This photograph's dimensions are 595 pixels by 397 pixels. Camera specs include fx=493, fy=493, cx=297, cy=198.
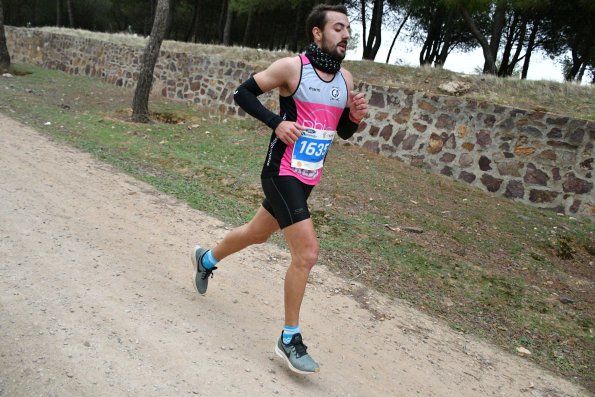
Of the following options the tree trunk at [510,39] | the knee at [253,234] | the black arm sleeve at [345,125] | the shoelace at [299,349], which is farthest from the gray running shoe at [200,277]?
the tree trunk at [510,39]

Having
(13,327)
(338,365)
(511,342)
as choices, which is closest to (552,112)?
(511,342)

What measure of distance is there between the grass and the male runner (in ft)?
5.84

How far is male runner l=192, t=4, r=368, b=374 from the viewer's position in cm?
279

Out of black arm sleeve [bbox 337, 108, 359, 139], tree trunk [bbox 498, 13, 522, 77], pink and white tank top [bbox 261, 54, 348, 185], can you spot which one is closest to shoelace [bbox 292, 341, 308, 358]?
pink and white tank top [bbox 261, 54, 348, 185]

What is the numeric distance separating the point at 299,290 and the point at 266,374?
0.50m

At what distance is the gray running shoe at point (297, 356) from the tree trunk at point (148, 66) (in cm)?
827

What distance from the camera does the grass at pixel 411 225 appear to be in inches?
169

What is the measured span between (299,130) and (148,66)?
847 centimetres

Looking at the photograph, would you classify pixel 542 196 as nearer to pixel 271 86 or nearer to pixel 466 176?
pixel 466 176

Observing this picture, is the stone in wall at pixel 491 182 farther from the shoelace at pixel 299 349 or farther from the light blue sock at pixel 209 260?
the shoelace at pixel 299 349

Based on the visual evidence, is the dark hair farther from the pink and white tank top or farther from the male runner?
the pink and white tank top

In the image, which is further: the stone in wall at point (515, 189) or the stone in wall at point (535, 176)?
the stone in wall at point (515, 189)

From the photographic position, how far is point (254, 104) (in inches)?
111

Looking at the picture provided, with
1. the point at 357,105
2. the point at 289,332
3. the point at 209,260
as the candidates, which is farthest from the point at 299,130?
the point at 209,260
